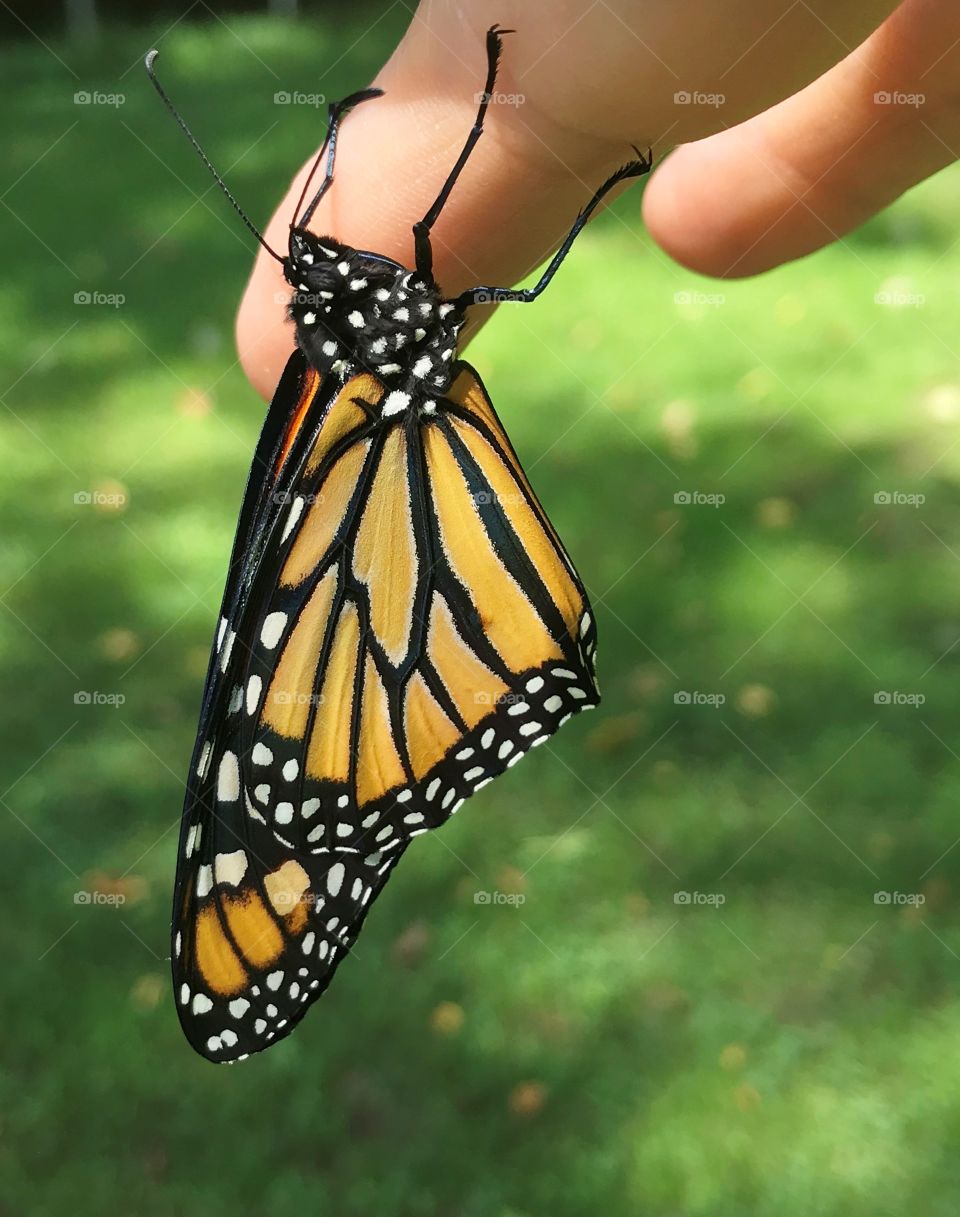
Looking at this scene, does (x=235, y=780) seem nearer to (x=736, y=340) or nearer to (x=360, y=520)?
(x=360, y=520)

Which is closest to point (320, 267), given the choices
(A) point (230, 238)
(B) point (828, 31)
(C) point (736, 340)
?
(B) point (828, 31)

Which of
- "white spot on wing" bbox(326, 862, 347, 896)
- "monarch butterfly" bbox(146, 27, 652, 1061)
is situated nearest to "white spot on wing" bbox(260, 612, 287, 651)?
"monarch butterfly" bbox(146, 27, 652, 1061)

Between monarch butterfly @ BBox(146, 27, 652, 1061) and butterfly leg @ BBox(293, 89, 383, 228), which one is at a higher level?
butterfly leg @ BBox(293, 89, 383, 228)

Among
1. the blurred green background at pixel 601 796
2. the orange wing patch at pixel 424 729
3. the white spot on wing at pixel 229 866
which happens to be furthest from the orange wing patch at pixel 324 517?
the blurred green background at pixel 601 796

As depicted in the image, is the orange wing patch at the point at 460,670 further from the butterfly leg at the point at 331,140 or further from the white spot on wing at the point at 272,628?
the butterfly leg at the point at 331,140

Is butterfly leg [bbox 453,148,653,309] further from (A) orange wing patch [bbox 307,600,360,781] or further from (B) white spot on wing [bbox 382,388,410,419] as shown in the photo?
(A) orange wing patch [bbox 307,600,360,781]

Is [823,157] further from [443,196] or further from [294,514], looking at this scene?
[294,514]
